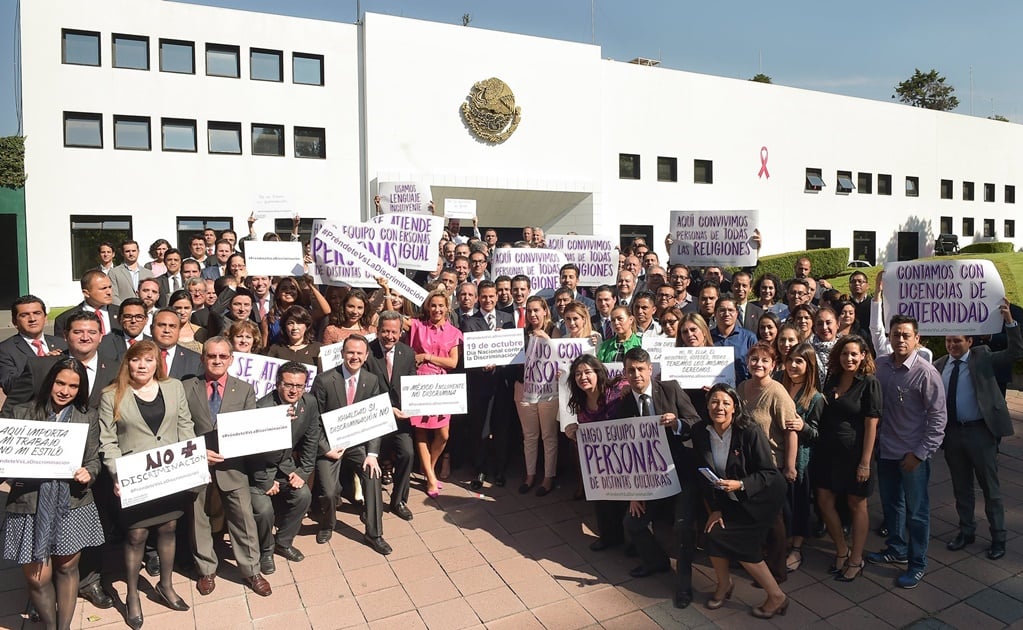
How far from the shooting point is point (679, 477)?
5.37 meters

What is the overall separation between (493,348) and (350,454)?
6.21 feet

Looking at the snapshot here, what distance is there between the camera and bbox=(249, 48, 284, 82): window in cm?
2273

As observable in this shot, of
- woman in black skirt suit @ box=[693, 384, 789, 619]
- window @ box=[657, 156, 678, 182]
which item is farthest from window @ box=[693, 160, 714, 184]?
woman in black skirt suit @ box=[693, 384, 789, 619]

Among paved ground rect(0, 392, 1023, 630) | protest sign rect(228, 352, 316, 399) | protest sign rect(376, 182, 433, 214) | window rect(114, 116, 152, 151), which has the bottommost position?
paved ground rect(0, 392, 1023, 630)

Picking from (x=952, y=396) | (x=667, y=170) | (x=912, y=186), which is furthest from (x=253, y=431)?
(x=912, y=186)

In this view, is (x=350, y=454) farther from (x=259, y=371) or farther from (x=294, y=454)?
(x=259, y=371)

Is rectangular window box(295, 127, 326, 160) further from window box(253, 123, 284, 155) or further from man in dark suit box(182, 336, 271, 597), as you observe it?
man in dark suit box(182, 336, 271, 597)

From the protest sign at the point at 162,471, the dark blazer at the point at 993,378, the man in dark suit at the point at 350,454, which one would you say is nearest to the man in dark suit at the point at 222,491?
the protest sign at the point at 162,471

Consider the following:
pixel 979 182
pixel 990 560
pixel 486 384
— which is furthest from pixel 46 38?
pixel 979 182

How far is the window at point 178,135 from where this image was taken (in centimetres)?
2166

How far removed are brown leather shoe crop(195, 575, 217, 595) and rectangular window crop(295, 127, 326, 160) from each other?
19.8 metres

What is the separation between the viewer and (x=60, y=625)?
15.4 feet

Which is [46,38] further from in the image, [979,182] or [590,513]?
[979,182]

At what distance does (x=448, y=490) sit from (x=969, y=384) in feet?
16.5
